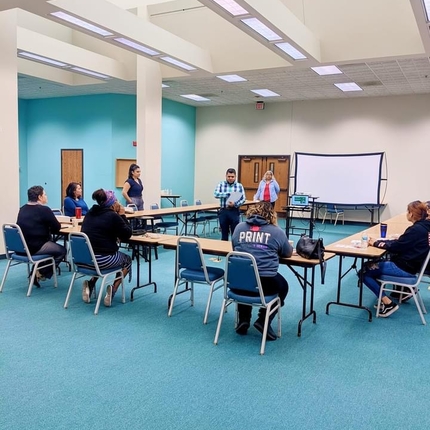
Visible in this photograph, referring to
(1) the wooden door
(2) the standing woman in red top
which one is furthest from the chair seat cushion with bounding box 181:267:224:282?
(1) the wooden door

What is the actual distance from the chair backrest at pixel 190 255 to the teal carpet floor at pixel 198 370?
51cm

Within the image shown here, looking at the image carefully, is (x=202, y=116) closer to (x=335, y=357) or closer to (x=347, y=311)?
(x=347, y=311)

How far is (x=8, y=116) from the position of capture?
6.11m

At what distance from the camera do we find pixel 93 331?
3590 millimetres

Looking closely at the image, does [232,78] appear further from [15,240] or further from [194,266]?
[194,266]

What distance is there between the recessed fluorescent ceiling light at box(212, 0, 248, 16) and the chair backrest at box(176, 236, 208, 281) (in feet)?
9.47

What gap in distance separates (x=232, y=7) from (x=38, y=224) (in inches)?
133

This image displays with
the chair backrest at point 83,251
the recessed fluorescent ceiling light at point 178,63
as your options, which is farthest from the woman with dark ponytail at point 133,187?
the chair backrest at point 83,251

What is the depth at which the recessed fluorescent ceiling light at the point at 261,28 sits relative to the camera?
217 inches

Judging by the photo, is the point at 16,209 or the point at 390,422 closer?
the point at 390,422

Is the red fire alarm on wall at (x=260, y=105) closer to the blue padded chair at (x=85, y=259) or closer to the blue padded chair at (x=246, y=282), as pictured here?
the blue padded chair at (x=85, y=259)

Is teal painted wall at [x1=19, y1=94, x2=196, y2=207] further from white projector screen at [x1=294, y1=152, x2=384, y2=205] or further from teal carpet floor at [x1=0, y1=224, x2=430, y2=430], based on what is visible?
teal carpet floor at [x1=0, y1=224, x2=430, y2=430]

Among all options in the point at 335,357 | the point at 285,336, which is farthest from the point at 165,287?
the point at 335,357

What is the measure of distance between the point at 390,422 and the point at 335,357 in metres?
0.82
